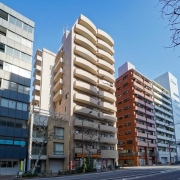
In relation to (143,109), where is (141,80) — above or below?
above

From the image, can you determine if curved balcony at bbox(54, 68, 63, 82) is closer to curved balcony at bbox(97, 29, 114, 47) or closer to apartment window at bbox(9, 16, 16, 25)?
curved balcony at bbox(97, 29, 114, 47)

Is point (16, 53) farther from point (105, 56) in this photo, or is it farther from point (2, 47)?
point (105, 56)

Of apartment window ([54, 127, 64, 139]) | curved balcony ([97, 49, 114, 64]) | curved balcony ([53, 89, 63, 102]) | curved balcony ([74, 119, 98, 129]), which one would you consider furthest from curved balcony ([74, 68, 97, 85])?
apartment window ([54, 127, 64, 139])

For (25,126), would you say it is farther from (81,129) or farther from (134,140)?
(134,140)

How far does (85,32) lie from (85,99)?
1882 cm

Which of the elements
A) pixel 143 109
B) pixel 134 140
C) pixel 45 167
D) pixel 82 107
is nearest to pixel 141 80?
pixel 143 109

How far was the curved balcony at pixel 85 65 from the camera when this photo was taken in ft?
177

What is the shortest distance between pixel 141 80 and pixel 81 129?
40.6m

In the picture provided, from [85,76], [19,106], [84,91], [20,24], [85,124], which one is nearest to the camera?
[19,106]

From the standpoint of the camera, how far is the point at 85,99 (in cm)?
5175

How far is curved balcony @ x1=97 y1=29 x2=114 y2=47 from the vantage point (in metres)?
63.8

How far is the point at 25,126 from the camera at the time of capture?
3819 centimetres

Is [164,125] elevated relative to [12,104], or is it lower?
elevated

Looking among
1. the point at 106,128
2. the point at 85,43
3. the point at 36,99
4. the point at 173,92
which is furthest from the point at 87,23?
the point at 173,92
